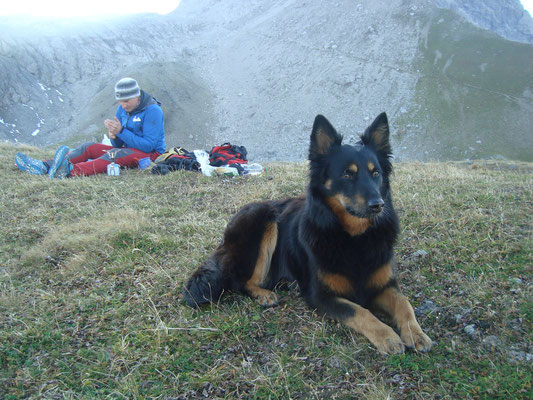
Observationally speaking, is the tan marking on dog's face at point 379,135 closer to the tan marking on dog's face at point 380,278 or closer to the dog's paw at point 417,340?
the tan marking on dog's face at point 380,278

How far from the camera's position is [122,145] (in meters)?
10.3

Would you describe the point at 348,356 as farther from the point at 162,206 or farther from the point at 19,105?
the point at 19,105

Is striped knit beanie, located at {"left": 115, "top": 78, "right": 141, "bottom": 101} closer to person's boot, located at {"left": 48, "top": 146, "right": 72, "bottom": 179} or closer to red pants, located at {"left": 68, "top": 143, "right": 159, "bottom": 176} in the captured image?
red pants, located at {"left": 68, "top": 143, "right": 159, "bottom": 176}

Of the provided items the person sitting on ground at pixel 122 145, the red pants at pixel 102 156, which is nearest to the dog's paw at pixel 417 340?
the person sitting on ground at pixel 122 145

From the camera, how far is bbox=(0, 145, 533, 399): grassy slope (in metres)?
2.82

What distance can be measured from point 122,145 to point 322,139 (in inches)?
309

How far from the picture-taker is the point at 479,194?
613 cm

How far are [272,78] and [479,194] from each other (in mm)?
49022

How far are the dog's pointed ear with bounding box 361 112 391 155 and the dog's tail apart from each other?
217 cm

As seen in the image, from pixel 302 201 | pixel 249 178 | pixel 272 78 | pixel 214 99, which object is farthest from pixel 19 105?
A: pixel 302 201

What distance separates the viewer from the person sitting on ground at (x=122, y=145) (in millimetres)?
9305

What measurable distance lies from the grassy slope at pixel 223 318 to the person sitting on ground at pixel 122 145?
11.0 feet

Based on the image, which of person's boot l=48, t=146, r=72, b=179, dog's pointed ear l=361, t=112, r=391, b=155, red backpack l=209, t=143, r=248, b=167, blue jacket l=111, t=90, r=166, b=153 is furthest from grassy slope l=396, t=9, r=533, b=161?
dog's pointed ear l=361, t=112, r=391, b=155

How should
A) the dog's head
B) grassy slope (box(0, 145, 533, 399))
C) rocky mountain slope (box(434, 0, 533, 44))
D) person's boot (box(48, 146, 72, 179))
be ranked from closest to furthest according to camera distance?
1. grassy slope (box(0, 145, 533, 399))
2. the dog's head
3. person's boot (box(48, 146, 72, 179))
4. rocky mountain slope (box(434, 0, 533, 44))
